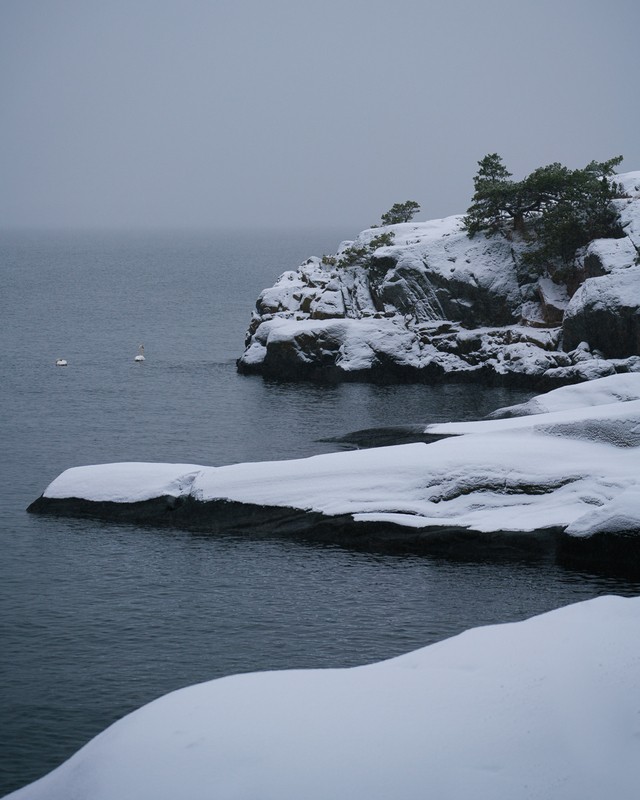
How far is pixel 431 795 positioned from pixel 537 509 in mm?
26882

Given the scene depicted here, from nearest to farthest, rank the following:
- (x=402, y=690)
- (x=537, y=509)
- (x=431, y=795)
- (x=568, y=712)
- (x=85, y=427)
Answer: (x=431, y=795) → (x=568, y=712) → (x=402, y=690) → (x=537, y=509) → (x=85, y=427)

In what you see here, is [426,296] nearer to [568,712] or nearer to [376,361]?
[376,361]

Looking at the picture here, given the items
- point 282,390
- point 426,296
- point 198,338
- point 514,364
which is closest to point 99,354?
point 198,338

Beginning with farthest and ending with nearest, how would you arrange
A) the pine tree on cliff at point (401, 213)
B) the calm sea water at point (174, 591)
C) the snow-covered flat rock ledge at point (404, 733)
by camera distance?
the pine tree on cliff at point (401, 213) → the calm sea water at point (174, 591) → the snow-covered flat rock ledge at point (404, 733)

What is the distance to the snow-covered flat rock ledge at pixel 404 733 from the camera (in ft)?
55.5

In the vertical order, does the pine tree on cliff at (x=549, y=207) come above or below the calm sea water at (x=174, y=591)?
above

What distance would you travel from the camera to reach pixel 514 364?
86062 millimetres

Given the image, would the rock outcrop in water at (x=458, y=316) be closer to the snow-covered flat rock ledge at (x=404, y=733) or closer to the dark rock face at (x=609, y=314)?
the dark rock face at (x=609, y=314)

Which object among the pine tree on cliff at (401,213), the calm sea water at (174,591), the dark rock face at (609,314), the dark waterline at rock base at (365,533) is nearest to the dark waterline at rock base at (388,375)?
the dark rock face at (609,314)

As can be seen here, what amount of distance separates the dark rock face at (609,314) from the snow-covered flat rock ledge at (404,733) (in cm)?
6210

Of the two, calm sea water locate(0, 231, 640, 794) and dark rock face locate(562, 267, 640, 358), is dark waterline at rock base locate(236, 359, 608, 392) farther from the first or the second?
calm sea water locate(0, 231, 640, 794)

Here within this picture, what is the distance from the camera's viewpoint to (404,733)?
1827 centimetres

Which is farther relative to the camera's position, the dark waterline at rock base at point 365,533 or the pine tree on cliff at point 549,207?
the pine tree on cliff at point 549,207

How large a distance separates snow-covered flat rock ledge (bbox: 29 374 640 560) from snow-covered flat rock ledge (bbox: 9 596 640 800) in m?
19.3
